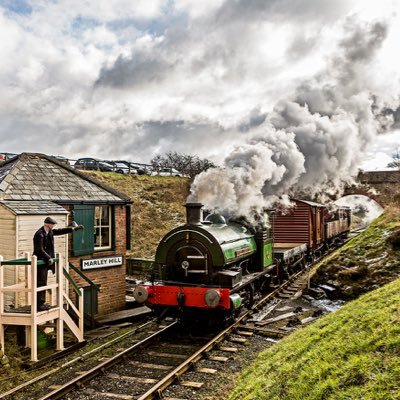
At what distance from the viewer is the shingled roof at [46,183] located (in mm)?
10195

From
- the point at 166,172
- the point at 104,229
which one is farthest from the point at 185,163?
the point at 104,229

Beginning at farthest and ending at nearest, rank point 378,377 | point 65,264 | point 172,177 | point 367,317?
1. point 172,177
2. point 65,264
3. point 367,317
4. point 378,377

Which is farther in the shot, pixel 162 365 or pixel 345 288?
pixel 345 288

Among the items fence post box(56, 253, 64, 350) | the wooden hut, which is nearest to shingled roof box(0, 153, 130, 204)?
the wooden hut

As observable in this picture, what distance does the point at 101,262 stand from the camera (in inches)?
451

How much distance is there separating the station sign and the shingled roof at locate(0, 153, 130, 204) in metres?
1.61

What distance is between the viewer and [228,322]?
9445mm

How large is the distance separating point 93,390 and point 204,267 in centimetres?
362

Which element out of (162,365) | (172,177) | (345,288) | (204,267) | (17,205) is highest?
(172,177)

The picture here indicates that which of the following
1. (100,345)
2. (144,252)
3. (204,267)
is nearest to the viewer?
(100,345)

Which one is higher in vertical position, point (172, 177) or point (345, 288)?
point (172, 177)

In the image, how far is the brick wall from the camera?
36.2 feet

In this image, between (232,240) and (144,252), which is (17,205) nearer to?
(232,240)

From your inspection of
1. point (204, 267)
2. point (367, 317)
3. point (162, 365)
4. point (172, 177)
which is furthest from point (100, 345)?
point (172, 177)
